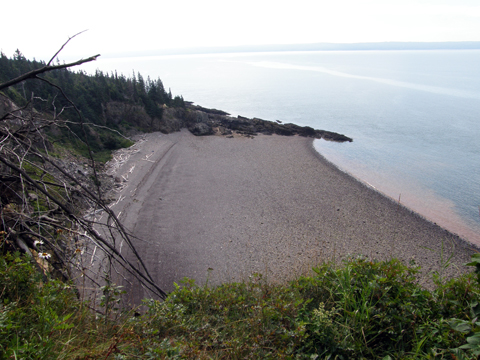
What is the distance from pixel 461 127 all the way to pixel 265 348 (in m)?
52.4

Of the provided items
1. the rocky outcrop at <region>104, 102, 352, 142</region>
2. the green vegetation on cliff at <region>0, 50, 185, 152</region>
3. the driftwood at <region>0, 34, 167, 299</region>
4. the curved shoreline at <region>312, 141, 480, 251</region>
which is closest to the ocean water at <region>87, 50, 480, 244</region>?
the curved shoreline at <region>312, 141, 480, 251</region>

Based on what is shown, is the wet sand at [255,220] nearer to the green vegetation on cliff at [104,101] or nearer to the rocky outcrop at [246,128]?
the green vegetation on cliff at [104,101]

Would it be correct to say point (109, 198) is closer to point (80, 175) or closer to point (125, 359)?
point (80, 175)

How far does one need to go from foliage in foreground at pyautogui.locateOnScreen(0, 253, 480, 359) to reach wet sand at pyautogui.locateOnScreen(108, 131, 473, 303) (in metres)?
5.19

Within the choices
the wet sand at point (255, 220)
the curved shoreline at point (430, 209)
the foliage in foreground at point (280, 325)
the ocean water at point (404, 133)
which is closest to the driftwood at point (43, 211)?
the foliage in foreground at point (280, 325)

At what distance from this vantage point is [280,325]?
9.35 ft

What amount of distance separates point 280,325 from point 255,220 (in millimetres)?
14720

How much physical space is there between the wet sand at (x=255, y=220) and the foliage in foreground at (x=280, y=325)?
5.19 meters

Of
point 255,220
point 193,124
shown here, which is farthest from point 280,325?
point 193,124

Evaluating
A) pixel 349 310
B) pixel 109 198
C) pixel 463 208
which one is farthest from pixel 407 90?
pixel 349 310

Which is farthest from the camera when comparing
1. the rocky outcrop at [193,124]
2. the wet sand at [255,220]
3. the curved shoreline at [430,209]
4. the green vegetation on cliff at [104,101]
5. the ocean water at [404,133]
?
the rocky outcrop at [193,124]

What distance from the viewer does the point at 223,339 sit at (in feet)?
9.05

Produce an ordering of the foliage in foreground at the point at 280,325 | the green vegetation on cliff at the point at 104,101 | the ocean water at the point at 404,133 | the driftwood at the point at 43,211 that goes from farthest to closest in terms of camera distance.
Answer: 1. the green vegetation on cliff at the point at 104,101
2. the ocean water at the point at 404,133
3. the driftwood at the point at 43,211
4. the foliage in foreground at the point at 280,325

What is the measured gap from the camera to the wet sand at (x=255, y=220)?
1338cm
